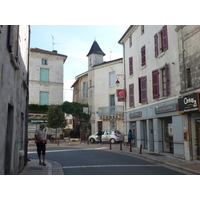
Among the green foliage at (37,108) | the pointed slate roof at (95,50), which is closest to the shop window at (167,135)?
the pointed slate roof at (95,50)

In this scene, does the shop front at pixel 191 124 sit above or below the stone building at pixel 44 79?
below

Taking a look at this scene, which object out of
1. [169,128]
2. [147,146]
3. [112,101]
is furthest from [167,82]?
[112,101]

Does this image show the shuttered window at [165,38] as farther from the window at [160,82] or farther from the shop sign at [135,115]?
the shop sign at [135,115]

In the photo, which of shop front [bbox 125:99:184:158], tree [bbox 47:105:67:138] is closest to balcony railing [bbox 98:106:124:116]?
tree [bbox 47:105:67:138]

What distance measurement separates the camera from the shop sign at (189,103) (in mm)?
11538

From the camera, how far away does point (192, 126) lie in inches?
493

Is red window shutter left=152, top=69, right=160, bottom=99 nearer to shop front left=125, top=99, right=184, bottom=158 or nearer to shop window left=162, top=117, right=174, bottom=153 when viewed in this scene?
shop front left=125, top=99, right=184, bottom=158

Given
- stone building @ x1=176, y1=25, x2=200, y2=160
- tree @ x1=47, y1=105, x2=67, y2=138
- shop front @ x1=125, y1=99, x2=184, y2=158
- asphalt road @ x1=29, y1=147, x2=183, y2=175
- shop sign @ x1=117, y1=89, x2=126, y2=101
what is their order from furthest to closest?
tree @ x1=47, y1=105, x2=67, y2=138 → shop sign @ x1=117, y1=89, x2=126, y2=101 → shop front @ x1=125, y1=99, x2=184, y2=158 → stone building @ x1=176, y1=25, x2=200, y2=160 → asphalt road @ x1=29, y1=147, x2=183, y2=175

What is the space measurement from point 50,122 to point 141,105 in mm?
13549

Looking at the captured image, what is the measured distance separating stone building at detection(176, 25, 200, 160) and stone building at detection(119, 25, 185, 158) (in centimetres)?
67

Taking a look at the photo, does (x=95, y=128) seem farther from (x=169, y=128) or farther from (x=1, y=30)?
(x=1, y=30)

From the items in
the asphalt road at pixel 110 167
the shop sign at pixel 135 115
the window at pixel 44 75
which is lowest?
the asphalt road at pixel 110 167

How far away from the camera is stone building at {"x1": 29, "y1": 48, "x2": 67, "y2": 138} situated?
34.8m

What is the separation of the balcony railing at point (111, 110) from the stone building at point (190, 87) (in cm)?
1695
